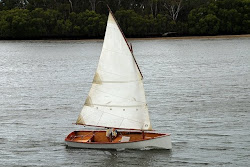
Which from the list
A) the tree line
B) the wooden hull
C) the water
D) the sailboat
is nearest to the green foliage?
the tree line

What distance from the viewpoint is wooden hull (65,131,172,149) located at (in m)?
40.7

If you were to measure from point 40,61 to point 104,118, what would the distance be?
83.7 m

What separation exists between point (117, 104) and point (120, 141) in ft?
8.59

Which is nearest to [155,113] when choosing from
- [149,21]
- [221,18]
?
[149,21]

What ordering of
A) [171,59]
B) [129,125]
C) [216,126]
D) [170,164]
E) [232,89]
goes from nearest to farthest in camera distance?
1. [170,164]
2. [129,125]
3. [216,126]
4. [232,89]
5. [171,59]

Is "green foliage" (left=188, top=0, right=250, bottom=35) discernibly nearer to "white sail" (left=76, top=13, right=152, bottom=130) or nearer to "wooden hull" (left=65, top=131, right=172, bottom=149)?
"wooden hull" (left=65, top=131, right=172, bottom=149)

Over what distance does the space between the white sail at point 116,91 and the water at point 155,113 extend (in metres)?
2.27

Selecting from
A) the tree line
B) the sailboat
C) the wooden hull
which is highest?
the sailboat

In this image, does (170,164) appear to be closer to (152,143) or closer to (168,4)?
(152,143)

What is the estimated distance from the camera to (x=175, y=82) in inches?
3076

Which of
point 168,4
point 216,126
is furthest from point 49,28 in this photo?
point 216,126

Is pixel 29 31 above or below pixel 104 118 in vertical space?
below

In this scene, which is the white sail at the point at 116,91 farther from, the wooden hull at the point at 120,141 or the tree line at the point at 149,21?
the tree line at the point at 149,21

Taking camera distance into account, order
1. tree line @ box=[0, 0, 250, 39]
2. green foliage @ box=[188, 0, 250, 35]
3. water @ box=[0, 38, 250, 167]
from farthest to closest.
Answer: tree line @ box=[0, 0, 250, 39] → green foliage @ box=[188, 0, 250, 35] → water @ box=[0, 38, 250, 167]
